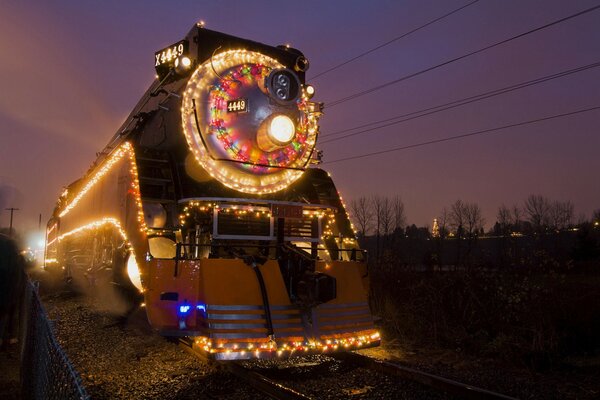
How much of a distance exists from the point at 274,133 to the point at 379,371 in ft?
10.2

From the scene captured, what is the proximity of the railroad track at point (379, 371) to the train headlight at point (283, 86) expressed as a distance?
329 centimetres

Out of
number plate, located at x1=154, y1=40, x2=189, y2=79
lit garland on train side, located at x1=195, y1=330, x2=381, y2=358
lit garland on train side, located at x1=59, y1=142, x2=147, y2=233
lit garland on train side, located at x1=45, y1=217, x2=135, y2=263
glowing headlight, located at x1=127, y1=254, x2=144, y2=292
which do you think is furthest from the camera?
number plate, located at x1=154, y1=40, x2=189, y2=79

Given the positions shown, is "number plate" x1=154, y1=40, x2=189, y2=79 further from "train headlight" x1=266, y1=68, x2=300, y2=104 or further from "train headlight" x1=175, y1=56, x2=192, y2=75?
"train headlight" x1=266, y1=68, x2=300, y2=104

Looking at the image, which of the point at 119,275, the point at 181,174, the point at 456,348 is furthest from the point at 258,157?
the point at 456,348

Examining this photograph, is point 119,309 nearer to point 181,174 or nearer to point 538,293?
point 181,174

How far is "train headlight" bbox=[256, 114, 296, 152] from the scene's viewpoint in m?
6.41

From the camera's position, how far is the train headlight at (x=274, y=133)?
6406 mm

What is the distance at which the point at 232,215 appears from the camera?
6.02 m

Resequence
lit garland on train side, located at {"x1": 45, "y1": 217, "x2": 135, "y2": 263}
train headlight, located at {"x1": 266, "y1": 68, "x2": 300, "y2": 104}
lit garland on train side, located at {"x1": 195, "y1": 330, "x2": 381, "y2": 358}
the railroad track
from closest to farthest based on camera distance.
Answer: the railroad track → lit garland on train side, located at {"x1": 195, "y1": 330, "x2": 381, "y2": 358} → lit garland on train side, located at {"x1": 45, "y1": 217, "x2": 135, "y2": 263} → train headlight, located at {"x1": 266, "y1": 68, "x2": 300, "y2": 104}

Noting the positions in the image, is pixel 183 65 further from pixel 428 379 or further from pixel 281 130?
pixel 428 379

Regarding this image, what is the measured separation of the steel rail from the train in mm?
299

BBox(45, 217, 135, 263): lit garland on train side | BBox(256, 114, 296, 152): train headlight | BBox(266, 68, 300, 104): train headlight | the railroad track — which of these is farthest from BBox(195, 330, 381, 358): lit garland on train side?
BBox(266, 68, 300, 104): train headlight

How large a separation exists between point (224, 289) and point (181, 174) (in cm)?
189

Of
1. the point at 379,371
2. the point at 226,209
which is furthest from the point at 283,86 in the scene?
the point at 379,371
